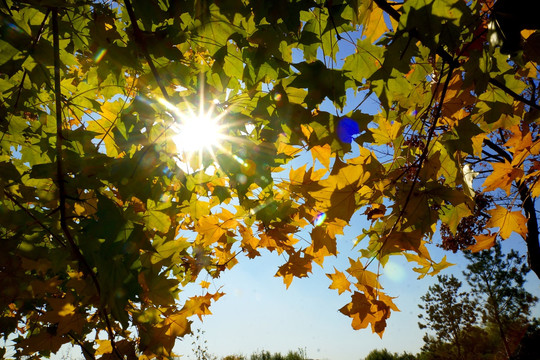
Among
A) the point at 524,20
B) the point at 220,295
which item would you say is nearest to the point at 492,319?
the point at 220,295

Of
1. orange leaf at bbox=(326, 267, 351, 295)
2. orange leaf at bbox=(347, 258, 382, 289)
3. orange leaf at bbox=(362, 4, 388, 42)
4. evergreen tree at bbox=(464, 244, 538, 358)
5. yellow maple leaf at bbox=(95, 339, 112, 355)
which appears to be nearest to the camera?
orange leaf at bbox=(362, 4, 388, 42)

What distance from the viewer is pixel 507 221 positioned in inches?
70.8

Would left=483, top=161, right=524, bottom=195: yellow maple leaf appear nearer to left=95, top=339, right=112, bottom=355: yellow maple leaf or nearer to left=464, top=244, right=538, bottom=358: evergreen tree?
left=95, top=339, right=112, bottom=355: yellow maple leaf

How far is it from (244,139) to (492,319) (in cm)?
2120

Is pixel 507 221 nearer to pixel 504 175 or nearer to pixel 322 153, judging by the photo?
Result: pixel 504 175

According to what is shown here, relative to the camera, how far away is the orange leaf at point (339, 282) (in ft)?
5.65

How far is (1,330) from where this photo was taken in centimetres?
181

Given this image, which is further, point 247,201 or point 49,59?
point 247,201

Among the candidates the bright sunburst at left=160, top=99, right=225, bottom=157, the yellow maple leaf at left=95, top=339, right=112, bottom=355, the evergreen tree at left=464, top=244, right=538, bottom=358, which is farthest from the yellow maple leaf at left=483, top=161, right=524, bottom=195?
the evergreen tree at left=464, top=244, right=538, bottom=358

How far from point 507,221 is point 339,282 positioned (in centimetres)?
108

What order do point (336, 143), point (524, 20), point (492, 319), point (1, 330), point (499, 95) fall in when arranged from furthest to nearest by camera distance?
point (492, 319) < point (1, 330) < point (499, 95) < point (336, 143) < point (524, 20)

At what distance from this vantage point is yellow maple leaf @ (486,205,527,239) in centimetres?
176

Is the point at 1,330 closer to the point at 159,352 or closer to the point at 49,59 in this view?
the point at 159,352

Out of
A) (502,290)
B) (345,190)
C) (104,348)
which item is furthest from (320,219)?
(502,290)
